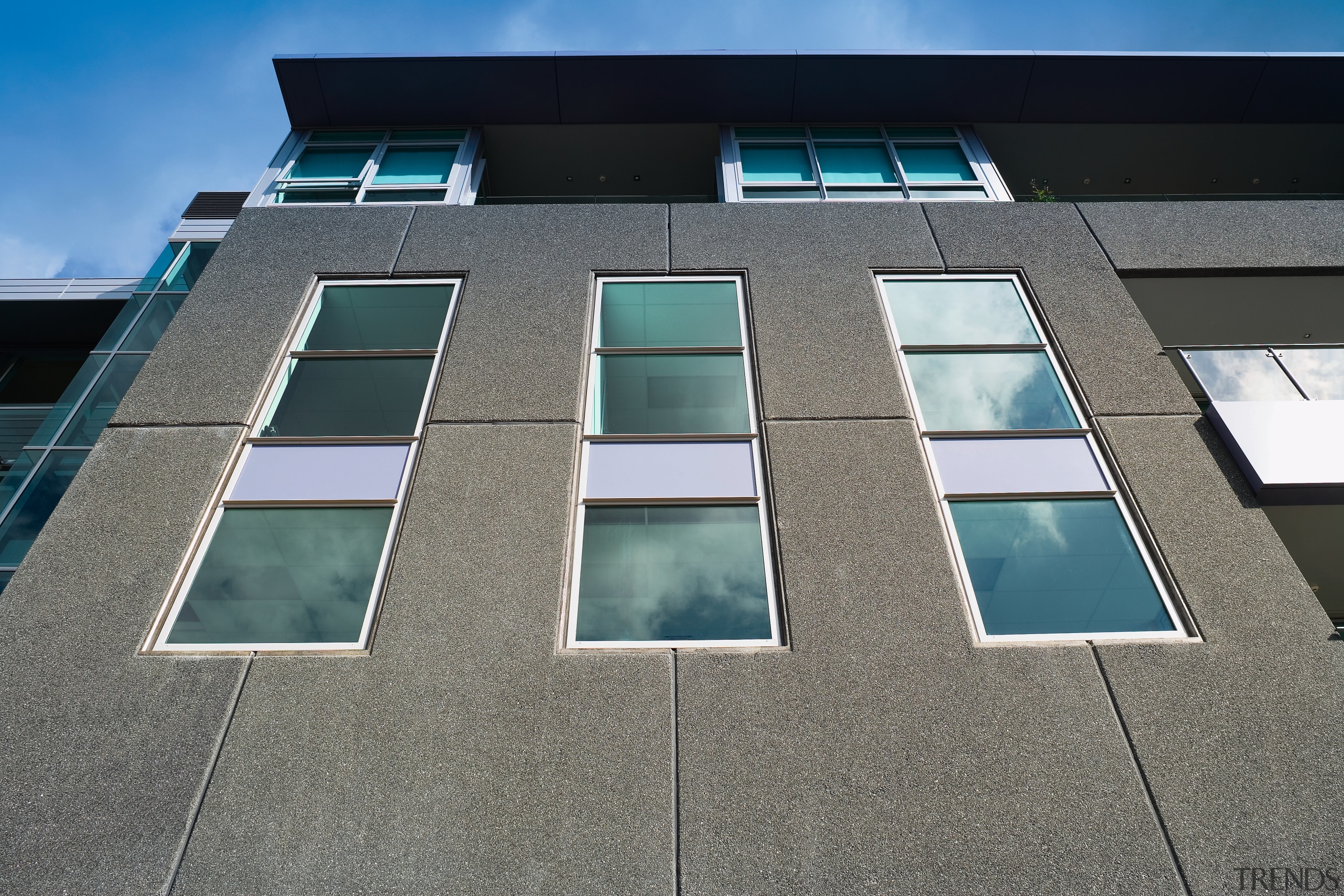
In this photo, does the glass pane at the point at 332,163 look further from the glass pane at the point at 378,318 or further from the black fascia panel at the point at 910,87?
the black fascia panel at the point at 910,87

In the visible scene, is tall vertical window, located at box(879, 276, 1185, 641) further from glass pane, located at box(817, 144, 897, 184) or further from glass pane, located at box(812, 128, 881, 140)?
glass pane, located at box(812, 128, 881, 140)

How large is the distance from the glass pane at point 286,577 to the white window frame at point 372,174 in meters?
4.73

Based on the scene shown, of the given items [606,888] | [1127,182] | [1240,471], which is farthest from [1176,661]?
[1127,182]

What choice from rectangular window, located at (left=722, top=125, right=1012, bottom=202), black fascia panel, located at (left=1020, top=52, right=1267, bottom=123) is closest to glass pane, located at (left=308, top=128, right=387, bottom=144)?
rectangular window, located at (left=722, top=125, right=1012, bottom=202)

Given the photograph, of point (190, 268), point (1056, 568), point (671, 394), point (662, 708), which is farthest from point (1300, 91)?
point (190, 268)

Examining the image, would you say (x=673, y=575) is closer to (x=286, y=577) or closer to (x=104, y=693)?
(x=286, y=577)

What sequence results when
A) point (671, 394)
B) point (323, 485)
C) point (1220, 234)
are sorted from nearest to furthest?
point (323, 485) → point (671, 394) → point (1220, 234)

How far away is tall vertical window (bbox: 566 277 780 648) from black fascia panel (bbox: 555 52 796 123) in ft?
15.8

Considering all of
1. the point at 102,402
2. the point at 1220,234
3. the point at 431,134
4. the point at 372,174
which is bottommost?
the point at 102,402

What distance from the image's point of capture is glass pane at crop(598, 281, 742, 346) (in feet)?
25.6

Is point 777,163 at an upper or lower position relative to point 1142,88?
lower

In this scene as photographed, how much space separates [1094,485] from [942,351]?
193 cm

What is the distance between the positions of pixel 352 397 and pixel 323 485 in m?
1.09

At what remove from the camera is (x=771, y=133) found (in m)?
Answer: 11.7
